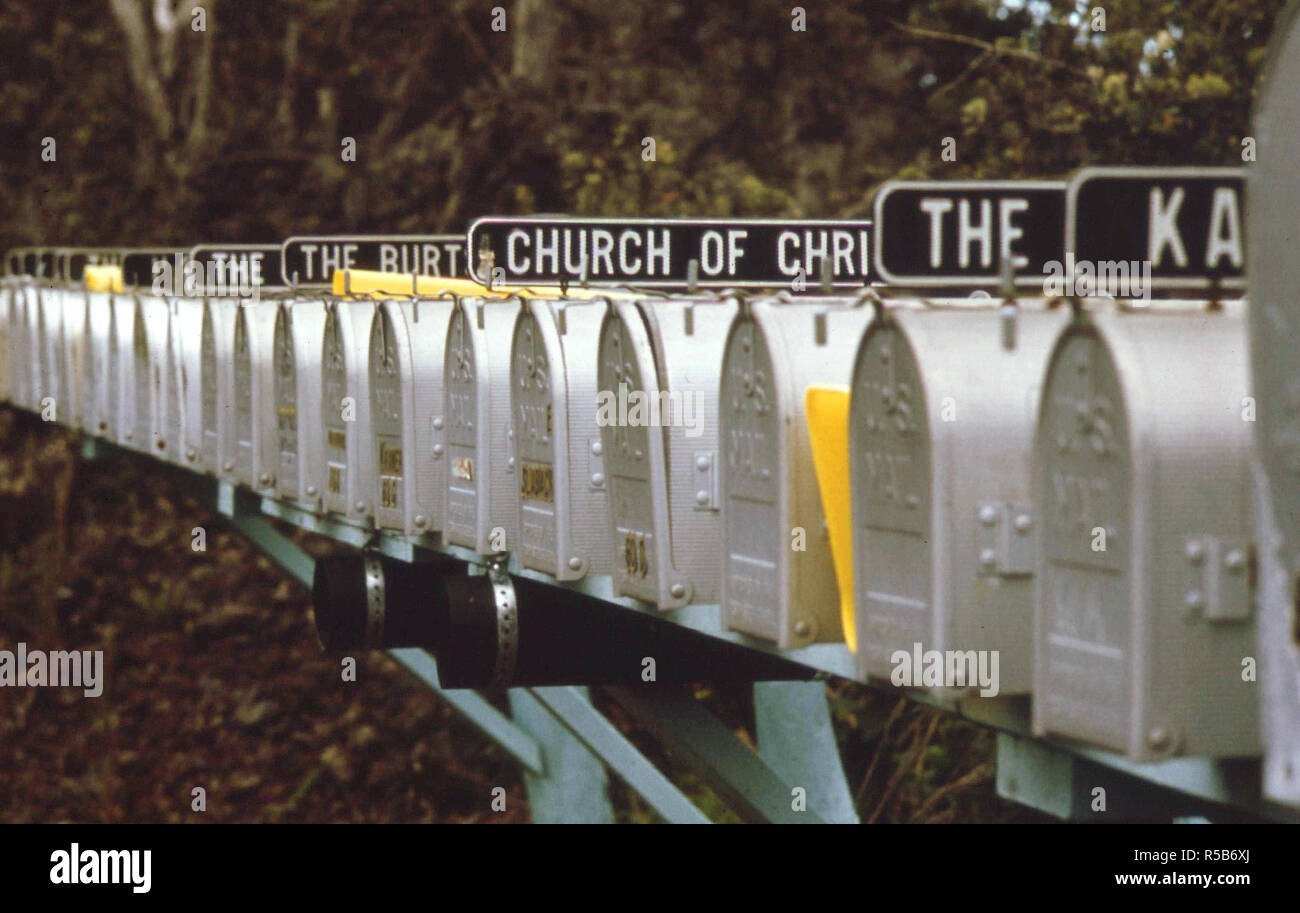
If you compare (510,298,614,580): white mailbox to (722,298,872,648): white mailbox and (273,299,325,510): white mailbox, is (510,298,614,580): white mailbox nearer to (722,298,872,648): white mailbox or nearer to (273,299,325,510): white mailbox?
(722,298,872,648): white mailbox

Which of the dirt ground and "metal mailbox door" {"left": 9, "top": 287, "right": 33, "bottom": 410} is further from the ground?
"metal mailbox door" {"left": 9, "top": 287, "right": 33, "bottom": 410}

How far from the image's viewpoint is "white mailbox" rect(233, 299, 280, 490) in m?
6.91

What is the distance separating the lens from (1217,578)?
247cm

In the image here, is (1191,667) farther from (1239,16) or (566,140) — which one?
(566,140)

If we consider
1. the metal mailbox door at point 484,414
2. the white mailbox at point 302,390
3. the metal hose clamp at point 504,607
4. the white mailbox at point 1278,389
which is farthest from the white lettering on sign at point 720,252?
the white mailbox at point 1278,389

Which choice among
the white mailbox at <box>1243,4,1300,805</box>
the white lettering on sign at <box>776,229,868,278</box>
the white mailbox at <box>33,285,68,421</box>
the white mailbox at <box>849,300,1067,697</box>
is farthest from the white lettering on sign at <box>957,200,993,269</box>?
the white mailbox at <box>33,285,68,421</box>

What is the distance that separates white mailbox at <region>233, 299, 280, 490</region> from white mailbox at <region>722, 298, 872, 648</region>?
11.4ft

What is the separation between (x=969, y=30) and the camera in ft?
37.6

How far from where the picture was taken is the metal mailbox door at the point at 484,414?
484 cm

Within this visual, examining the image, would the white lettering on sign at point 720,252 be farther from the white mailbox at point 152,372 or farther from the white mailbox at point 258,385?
the white mailbox at point 152,372

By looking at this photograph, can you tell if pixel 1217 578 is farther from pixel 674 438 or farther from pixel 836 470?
pixel 674 438

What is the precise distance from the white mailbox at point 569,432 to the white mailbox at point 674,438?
36cm
